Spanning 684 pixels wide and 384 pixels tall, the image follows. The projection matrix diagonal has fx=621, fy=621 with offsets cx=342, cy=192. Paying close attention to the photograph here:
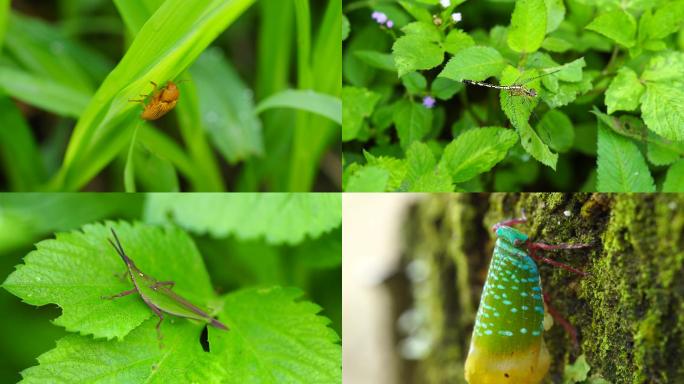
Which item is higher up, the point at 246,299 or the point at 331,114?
the point at 331,114

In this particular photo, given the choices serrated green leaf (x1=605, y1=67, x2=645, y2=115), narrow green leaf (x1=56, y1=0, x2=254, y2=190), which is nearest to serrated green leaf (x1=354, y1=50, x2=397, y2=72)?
narrow green leaf (x1=56, y1=0, x2=254, y2=190)

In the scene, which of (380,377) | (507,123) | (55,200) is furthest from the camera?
(380,377)

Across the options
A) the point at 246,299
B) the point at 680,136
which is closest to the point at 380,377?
the point at 246,299

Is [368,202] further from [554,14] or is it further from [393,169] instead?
[554,14]

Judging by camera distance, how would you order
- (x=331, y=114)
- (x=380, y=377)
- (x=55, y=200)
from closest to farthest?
(x=331, y=114) < (x=55, y=200) < (x=380, y=377)

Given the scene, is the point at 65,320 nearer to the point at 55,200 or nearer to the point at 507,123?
the point at 55,200

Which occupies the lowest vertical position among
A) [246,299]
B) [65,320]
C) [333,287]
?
[333,287]

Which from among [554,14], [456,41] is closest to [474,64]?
[456,41]

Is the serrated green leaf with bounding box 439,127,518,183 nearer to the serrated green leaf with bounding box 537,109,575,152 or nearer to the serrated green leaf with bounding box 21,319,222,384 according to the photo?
the serrated green leaf with bounding box 537,109,575,152
